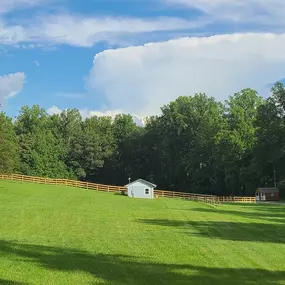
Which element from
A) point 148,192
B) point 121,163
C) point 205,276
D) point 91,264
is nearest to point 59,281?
point 91,264

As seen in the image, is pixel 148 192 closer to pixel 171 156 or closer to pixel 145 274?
pixel 171 156

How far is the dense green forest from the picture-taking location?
244 ft

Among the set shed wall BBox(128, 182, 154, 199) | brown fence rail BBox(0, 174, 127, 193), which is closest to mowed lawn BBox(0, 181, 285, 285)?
shed wall BBox(128, 182, 154, 199)

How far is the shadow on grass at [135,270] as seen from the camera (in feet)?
32.7

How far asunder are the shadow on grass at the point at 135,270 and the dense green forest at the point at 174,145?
61227 millimetres

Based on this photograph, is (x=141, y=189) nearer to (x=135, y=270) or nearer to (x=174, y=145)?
(x=174, y=145)

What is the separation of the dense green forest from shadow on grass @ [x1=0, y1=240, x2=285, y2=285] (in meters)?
61.2

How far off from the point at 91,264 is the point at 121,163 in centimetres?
8026

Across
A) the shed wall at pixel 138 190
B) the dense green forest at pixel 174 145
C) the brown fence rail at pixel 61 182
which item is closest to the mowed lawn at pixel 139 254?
the shed wall at pixel 138 190

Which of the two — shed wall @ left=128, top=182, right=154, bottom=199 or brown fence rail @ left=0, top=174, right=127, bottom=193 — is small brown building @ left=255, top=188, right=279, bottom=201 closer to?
shed wall @ left=128, top=182, right=154, bottom=199

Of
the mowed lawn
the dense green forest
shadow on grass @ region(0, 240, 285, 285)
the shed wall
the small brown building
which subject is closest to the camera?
shadow on grass @ region(0, 240, 285, 285)

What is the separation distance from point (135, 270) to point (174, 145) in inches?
3118

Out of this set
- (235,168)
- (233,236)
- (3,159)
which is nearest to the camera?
(233,236)

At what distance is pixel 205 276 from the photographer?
1038cm
